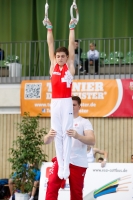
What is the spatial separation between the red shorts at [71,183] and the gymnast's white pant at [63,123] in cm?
22

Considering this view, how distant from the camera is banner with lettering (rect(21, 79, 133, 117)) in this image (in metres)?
13.6

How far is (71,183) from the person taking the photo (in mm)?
6387

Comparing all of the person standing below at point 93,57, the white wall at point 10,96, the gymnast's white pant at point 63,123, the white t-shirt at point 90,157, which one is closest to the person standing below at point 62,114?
the gymnast's white pant at point 63,123

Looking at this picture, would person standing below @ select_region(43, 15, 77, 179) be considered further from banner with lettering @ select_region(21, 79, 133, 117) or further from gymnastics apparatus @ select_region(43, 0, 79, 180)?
banner with lettering @ select_region(21, 79, 133, 117)

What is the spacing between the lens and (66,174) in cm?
611

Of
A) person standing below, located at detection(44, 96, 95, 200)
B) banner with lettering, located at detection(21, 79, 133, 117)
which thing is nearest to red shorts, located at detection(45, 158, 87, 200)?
person standing below, located at detection(44, 96, 95, 200)

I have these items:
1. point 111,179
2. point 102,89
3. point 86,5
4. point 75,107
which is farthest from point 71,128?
point 86,5

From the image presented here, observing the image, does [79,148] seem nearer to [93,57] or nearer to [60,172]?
[60,172]

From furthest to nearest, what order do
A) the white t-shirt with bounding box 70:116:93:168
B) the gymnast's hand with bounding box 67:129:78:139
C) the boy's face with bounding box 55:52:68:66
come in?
the white t-shirt with bounding box 70:116:93:168 → the boy's face with bounding box 55:52:68:66 → the gymnast's hand with bounding box 67:129:78:139

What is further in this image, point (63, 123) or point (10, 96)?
point (10, 96)

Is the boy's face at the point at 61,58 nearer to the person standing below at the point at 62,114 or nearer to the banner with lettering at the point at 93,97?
the person standing below at the point at 62,114

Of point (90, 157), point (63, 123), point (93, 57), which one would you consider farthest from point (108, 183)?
point (93, 57)

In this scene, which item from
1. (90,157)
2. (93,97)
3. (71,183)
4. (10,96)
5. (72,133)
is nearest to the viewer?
(72,133)

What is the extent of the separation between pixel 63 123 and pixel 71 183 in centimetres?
82
